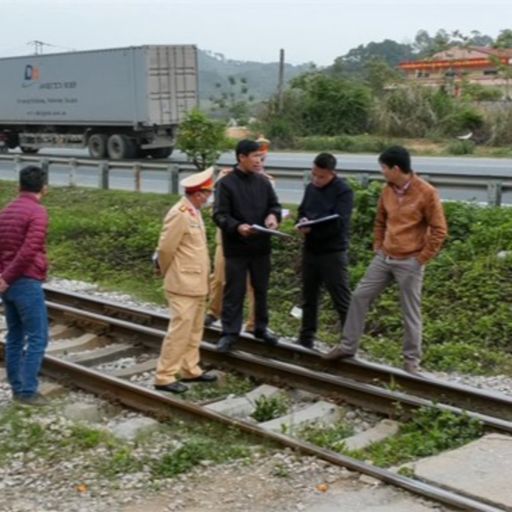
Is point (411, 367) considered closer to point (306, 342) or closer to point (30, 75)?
point (306, 342)

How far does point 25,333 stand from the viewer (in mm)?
A: 7777

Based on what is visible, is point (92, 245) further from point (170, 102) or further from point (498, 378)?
point (170, 102)

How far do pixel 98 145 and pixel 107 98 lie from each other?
1.81m

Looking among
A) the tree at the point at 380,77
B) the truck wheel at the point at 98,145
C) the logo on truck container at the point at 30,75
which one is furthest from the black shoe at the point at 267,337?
the tree at the point at 380,77

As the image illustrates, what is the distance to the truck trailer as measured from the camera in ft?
99.7

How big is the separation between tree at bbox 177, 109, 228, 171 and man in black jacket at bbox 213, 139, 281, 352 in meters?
9.87

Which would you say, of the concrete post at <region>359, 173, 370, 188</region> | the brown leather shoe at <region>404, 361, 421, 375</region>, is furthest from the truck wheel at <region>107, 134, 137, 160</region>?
the brown leather shoe at <region>404, 361, 421, 375</region>

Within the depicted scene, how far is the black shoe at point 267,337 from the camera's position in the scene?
9.02 m

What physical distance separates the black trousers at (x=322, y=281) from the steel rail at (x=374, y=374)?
0.31 metres

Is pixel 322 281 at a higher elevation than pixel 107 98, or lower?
lower

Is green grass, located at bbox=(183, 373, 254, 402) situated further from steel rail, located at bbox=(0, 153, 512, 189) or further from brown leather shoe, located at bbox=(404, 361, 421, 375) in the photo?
steel rail, located at bbox=(0, 153, 512, 189)

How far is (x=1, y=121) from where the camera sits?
121ft

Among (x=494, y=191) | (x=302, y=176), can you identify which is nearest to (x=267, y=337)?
(x=494, y=191)

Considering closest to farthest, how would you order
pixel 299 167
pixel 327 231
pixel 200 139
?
pixel 327 231, pixel 200 139, pixel 299 167
